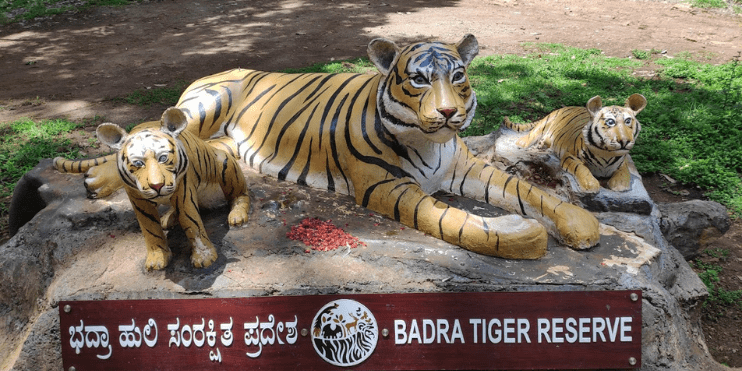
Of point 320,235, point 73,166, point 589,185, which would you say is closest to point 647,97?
point 589,185

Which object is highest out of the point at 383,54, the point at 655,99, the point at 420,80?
the point at 383,54

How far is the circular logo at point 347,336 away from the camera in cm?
317

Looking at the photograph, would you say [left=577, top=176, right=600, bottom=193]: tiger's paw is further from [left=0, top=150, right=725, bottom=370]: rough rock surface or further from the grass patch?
the grass patch

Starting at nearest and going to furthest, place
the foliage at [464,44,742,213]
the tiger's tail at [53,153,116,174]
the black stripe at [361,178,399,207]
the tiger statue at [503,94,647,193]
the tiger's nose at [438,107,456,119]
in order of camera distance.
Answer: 1. the tiger's nose at [438,107,456,119]
2. the black stripe at [361,178,399,207]
3. the tiger statue at [503,94,647,193]
4. the tiger's tail at [53,153,116,174]
5. the foliage at [464,44,742,213]

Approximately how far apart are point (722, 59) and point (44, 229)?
8.69m

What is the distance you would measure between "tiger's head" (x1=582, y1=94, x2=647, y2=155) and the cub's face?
9.13 feet

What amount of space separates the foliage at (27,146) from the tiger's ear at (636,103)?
16.6ft

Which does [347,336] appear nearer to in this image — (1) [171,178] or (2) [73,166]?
(1) [171,178]

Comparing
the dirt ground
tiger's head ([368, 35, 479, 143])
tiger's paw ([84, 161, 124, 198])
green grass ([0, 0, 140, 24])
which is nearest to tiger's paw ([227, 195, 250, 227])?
tiger's paw ([84, 161, 124, 198])

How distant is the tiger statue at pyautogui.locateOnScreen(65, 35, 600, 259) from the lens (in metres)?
3.46

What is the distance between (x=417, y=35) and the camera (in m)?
10.1

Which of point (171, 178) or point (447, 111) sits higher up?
point (447, 111)

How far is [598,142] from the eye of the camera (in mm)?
4293

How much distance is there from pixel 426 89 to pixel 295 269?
3.98 feet
